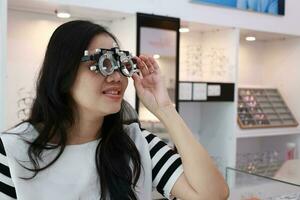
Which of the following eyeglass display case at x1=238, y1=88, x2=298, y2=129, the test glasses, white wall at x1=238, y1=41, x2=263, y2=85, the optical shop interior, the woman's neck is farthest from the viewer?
white wall at x1=238, y1=41, x2=263, y2=85

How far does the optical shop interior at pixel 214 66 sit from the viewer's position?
1721 mm

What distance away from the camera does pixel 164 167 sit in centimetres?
102

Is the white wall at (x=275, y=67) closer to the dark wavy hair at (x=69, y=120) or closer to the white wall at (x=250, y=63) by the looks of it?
the white wall at (x=250, y=63)

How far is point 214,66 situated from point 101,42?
155 cm

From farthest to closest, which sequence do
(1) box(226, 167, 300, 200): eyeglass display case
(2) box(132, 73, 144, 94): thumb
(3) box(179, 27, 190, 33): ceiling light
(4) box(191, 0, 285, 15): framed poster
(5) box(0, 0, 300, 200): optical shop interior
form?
(3) box(179, 27, 190, 33): ceiling light
(4) box(191, 0, 285, 15): framed poster
(5) box(0, 0, 300, 200): optical shop interior
(1) box(226, 167, 300, 200): eyeglass display case
(2) box(132, 73, 144, 94): thumb

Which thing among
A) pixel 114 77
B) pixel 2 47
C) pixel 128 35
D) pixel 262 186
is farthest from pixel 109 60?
pixel 128 35

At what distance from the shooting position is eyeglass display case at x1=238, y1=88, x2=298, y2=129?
7.92 feet

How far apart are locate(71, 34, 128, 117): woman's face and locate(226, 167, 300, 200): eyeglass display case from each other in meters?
0.88

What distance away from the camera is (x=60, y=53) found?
897 millimetres

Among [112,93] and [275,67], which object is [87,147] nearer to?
[112,93]

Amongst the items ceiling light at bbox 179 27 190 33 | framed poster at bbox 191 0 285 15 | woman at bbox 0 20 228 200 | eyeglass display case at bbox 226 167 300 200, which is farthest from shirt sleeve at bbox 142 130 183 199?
ceiling light at bbox 179 27 190 33

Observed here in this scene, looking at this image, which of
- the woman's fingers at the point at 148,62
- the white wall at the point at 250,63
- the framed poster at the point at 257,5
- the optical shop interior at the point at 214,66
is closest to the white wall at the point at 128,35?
the optical shop interior at the point at 214,66

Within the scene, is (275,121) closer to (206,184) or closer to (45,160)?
(206,184)

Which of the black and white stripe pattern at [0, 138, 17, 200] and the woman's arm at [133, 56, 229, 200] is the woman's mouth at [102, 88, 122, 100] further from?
the black and white stripe pattern at [0, 138, 17, 200]
